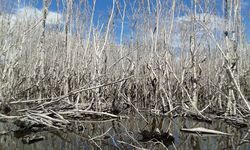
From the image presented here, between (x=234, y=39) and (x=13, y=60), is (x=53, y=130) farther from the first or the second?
(x=234, y=39)

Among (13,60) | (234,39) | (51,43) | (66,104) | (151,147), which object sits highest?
(51,43)

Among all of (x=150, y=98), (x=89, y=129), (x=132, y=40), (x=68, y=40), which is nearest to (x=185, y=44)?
(x=132, y=40)

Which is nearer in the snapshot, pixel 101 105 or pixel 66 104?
pixel 66 104

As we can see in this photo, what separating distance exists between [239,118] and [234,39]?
1.26 metres

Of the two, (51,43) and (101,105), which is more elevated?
(51,43)

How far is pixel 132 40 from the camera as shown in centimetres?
689

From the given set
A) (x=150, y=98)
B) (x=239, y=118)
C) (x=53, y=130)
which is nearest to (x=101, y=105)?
(x=150, y=98)

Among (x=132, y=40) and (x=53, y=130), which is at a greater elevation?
(x=132, y=40)

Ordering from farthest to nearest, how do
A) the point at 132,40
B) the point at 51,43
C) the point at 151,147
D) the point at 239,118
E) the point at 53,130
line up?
the point at 51,43
the point at 132,40
the point at 239,118
the point at 53,130
the point at 151,147

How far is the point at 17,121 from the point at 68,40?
247 centimetres

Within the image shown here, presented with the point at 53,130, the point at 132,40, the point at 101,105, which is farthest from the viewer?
the point at 132,40

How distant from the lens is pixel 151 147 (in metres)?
2.82

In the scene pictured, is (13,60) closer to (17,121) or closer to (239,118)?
(17,121)

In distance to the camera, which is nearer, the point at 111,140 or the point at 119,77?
the point at 111,140
